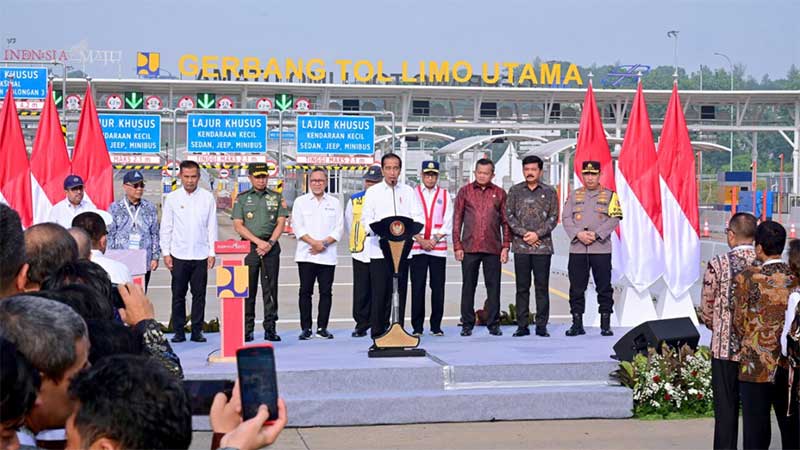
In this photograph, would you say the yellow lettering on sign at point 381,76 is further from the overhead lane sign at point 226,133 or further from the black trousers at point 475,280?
the black trousers at point 475,280

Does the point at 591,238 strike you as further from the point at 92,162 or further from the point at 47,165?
the point at 47,165

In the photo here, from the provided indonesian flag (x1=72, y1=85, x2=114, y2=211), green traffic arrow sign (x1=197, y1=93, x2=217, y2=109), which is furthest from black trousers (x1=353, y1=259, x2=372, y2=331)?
green traffic arrow sign (x1=197, y1=93, x2=217, y2=109)

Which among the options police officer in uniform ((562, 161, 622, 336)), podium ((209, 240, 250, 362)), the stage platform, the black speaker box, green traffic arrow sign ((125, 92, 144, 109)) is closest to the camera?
the stage platform

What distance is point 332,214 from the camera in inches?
488

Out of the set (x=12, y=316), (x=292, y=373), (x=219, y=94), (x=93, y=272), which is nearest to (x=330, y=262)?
(x=292, y=373)

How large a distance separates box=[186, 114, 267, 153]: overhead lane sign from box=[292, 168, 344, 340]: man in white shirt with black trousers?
1680cm

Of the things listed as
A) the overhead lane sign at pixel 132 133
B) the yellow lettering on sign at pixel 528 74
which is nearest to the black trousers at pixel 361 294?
the overhead lane sign at pixel 132 133

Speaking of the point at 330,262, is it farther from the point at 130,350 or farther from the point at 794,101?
the point at 794,101

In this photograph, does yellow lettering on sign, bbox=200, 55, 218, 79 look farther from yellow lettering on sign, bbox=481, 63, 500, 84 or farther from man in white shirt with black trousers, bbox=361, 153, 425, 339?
man in white shirt with black trousers, bbox=361, 153, 425, 339

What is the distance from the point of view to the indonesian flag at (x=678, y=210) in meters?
13.2

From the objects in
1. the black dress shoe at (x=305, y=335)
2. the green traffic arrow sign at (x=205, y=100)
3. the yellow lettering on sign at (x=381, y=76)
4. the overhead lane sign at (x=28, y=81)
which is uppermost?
the yellow lettering on sign at (x=381, y=76)

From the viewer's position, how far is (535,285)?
12336 millimetres

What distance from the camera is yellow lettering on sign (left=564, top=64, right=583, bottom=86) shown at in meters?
57.7

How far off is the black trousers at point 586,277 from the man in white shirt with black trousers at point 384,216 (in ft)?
5.67
